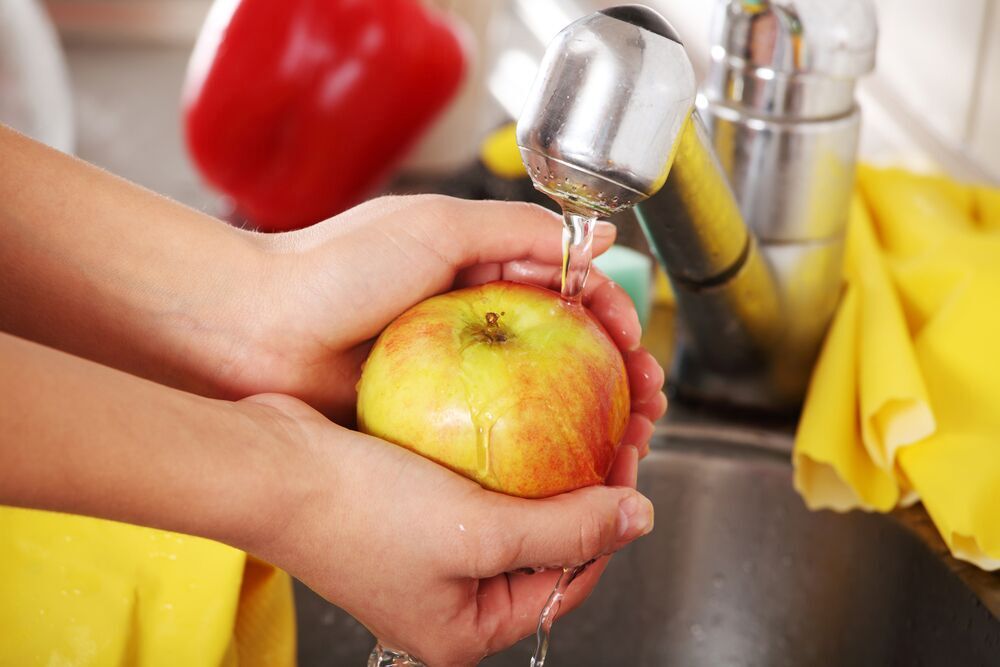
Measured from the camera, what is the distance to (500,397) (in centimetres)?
56

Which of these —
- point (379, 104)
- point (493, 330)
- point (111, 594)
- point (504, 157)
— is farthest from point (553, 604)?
point (379, 104)

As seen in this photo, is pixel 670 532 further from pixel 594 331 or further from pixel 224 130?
pixel 224 130

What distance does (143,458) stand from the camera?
1.63 ft

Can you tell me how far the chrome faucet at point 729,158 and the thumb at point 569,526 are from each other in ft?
0.49

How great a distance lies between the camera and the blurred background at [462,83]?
1.03 metres

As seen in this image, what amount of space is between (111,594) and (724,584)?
1.42 ft

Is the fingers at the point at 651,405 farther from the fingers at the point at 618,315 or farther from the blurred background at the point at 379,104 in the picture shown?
the blurred background at the point at 379,104

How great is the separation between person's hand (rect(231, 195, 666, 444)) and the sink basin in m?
0.15

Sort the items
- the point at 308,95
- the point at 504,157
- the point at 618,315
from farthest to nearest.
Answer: the point at 308,95 < the point at 504,157 < the point at 618,315

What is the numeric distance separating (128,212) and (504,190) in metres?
0.65

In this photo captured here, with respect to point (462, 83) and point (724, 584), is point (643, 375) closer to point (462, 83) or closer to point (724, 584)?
point (724, 584)

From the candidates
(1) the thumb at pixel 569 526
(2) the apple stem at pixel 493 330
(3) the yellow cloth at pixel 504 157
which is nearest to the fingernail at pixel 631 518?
(1) the thumb at pixel 569 526

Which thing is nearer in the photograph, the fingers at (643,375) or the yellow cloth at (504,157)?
the fingers at (643,375)

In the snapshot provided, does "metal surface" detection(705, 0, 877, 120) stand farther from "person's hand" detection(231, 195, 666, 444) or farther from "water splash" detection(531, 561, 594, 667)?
"water splash" detection(531, 561, 594, 667)
